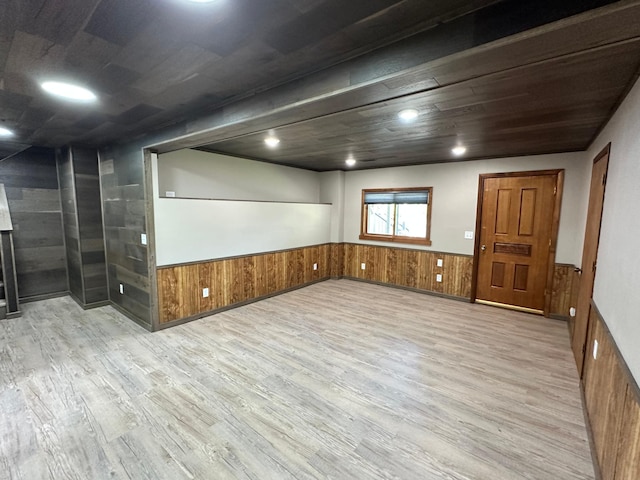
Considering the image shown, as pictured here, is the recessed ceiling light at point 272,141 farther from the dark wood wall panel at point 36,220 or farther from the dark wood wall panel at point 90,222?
the dark wood wall panel at point 36,220

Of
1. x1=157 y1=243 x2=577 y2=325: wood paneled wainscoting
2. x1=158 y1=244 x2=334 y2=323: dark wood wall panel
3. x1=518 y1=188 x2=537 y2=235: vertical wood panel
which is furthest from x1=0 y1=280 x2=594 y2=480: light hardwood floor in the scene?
x1=518 y1=188 x2=537 y2=235: vertical wood panel

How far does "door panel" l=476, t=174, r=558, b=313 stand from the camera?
420 centimetres

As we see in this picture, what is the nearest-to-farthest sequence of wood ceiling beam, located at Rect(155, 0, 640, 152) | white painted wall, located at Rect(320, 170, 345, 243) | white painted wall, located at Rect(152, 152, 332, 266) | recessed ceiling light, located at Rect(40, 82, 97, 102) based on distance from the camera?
1. wood ceiling beam, located at Rect(155, 0, 640, 152)
2. recessed ceiling light, located at Rect(40, 82, 97, 102)
3. white painted wall, located at Rect(152, 152, 332, 266)
4. white painted wall, located at Rect(320, 170, 345, 243)

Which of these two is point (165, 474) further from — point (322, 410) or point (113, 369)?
point (113, 369)

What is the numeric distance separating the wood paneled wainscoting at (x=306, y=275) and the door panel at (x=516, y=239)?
229 mm

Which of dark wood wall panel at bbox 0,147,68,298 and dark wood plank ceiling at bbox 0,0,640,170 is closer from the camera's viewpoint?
dark wood plank ceiling at bbox 0,0,640,170

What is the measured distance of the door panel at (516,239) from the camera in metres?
4.20

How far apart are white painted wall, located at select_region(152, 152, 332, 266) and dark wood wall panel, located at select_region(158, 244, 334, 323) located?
139 mm

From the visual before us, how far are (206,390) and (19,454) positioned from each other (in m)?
1.09

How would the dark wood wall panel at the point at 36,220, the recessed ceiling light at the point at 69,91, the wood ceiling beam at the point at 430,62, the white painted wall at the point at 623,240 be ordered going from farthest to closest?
the dark wood wall panel at the point at 36,220 → the recessed ceiling light at the point at 69,91 → the white painted wall at the point at 623,240 → the wood ceiling beam at the point at 430,62

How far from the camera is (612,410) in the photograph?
60.8 inches

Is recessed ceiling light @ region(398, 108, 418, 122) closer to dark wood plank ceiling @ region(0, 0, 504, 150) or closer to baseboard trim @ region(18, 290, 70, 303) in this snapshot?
dark wood plank ceiling @ region(0, 0, 504, 150)

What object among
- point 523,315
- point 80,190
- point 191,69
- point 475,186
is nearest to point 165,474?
point 191,69

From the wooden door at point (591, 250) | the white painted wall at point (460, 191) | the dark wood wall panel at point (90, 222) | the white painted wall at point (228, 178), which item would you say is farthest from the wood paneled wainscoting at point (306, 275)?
the dark wood wall panel at point (90, 222)
